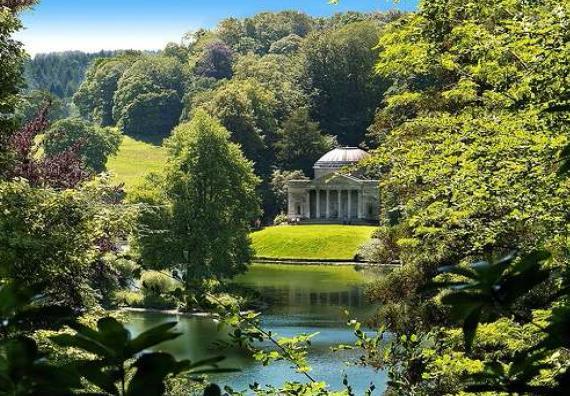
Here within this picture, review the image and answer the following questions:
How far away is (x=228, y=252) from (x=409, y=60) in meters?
31.2

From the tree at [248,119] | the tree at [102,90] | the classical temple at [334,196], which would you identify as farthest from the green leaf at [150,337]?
the tree at [102,90]

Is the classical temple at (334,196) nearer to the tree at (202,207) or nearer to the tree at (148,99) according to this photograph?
the tree at (202,207)

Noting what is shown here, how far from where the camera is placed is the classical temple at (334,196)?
259ft

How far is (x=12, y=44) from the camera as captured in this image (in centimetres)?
1186

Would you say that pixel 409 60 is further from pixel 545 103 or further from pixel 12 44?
pixel 12 44

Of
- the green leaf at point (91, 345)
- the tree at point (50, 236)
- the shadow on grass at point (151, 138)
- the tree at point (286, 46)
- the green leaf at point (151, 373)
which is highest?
the tree at point (286, 46)

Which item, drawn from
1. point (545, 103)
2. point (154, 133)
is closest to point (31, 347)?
point (545, 103)

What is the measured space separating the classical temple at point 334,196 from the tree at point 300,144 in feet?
7.29

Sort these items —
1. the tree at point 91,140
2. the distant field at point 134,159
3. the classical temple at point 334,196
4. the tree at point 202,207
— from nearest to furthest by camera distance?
the tree at point 202,207 < the tree at point 91,140 < the classical temple at point 334,196 < the distant field at point 134,159

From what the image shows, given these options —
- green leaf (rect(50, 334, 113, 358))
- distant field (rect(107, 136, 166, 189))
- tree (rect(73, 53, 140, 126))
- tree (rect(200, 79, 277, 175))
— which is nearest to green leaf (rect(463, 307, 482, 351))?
green leaf (rect(50, 334, 113, 358))

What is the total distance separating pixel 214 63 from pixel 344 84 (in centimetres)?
4502

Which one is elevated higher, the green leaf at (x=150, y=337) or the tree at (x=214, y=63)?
the tree at (x=214, y=63)

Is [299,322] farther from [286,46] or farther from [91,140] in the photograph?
[286,46]

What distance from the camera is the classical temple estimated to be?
259ft
